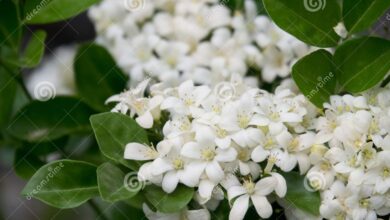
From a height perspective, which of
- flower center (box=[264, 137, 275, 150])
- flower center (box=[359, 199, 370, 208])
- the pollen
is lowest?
flower center (box=[359, 199, 370, 208])

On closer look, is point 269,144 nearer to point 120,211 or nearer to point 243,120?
point 243,120

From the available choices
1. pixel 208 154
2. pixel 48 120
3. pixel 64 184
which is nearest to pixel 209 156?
pixel 208 154

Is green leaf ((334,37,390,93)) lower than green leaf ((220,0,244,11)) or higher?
lower

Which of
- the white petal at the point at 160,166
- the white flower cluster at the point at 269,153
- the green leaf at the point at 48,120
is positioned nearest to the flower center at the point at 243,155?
the white flower cluster at the point at 269,153

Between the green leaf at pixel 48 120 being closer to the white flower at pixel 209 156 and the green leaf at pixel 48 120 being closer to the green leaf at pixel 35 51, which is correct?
the green leaf at pixel 35 51

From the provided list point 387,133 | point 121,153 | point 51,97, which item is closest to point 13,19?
point 51,97

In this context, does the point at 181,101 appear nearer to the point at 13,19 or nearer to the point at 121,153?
the point at 121,153

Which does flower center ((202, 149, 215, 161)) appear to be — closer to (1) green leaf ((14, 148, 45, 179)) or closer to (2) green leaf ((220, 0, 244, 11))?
(1) green leaf ((14, 148, 45, 179))

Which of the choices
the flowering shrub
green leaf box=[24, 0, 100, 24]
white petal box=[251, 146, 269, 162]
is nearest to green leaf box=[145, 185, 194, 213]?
the flowering shrub
